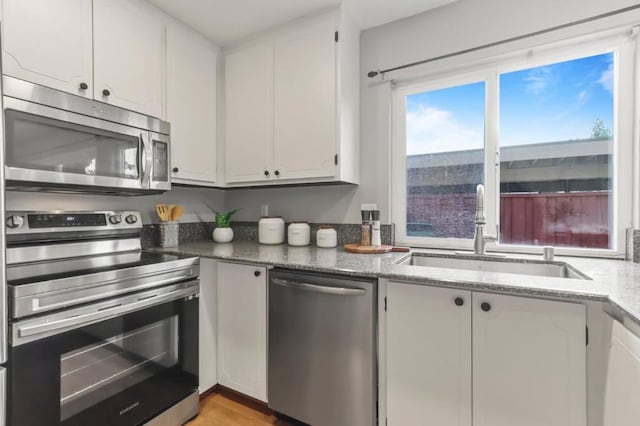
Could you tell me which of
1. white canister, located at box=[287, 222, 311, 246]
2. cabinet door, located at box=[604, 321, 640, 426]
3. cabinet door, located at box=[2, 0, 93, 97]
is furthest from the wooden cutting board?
cabinet door, located at box=[2, 0, 93, 97]

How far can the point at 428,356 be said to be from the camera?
48.3 inches

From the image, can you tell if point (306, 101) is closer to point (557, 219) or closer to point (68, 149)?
point (68, 149)

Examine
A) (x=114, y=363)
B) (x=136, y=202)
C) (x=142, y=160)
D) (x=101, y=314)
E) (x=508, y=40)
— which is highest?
(x=508, y=40)

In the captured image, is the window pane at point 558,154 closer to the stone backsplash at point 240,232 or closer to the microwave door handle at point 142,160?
the stone backsplash at point 240,232

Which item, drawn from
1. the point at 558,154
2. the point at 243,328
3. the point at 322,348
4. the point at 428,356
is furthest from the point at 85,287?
the point at 558,154

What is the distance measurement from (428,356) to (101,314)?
1.34 m

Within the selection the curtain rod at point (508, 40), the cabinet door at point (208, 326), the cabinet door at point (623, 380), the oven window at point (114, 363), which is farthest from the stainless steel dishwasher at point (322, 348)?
the curtain rod at point (508, 40)

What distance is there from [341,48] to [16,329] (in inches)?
77.7

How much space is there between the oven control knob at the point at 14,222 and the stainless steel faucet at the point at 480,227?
2228 mm

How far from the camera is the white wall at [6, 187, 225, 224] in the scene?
5.10ft

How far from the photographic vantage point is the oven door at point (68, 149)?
1242 millimetres

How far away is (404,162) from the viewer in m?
2.07

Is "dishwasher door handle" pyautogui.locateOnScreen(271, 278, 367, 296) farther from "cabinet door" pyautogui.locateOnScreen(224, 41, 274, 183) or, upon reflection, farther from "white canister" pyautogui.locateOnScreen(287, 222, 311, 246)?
"cabinet door" pyautogui.locateOnScreen(224, 41, 274, 183)

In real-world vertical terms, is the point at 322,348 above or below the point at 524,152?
below
